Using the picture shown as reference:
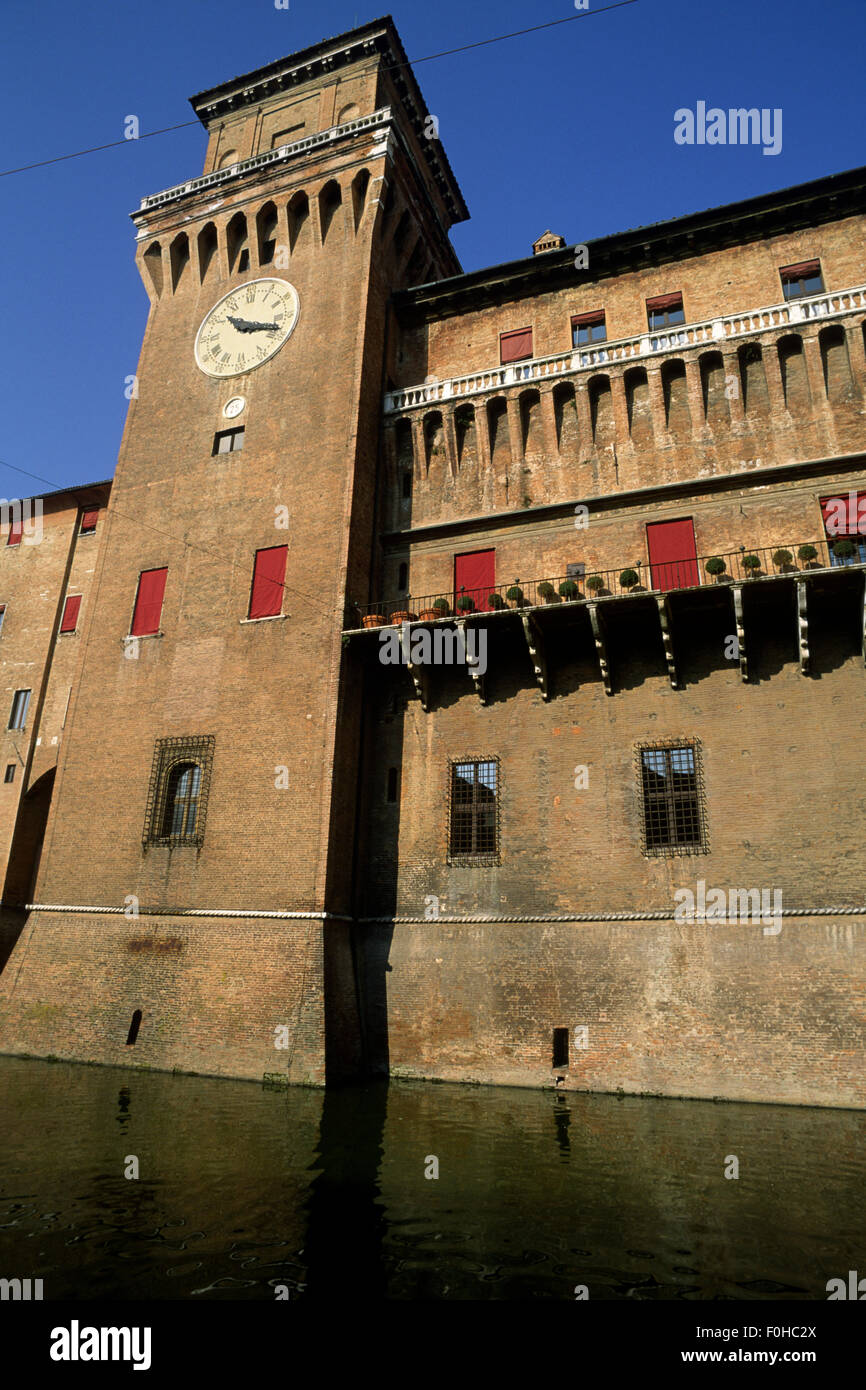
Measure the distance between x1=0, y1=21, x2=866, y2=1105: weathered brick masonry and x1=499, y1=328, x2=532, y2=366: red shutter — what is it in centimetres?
A: 20

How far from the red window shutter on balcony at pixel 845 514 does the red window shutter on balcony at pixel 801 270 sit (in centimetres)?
661

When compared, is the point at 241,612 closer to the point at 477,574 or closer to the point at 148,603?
the point at 148,603

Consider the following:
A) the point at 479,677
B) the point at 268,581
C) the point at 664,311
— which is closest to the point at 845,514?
the point at 664,311

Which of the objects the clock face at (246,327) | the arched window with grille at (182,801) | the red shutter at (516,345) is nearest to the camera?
the arched window with grille at (182,801)

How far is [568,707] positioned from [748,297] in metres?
11.8

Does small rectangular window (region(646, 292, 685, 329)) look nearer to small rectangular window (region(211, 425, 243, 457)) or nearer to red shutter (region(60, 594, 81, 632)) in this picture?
small rectangular window (region(211, 425, 243, 457))

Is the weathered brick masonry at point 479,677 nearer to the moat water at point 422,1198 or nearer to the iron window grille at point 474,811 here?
the iron window grille at point 474,811

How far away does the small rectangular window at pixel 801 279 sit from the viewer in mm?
20453

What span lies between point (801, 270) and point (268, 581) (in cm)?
1577

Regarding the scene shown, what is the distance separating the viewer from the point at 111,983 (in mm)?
18938

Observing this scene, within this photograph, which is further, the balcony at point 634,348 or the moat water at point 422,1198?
the balcony at point 634,348

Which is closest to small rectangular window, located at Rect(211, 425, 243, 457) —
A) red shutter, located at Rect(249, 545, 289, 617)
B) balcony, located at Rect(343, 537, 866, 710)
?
red shutter, located at Rect(249, 545, 289, 617)

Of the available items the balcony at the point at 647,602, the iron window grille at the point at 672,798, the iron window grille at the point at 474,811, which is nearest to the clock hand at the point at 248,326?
the balcony at the point at 647,602
